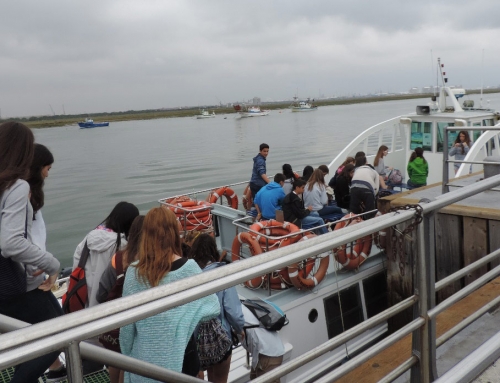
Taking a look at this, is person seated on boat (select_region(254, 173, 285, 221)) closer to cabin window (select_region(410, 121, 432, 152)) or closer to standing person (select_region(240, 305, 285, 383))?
standing person (select_region(240, 305, 285, 383))

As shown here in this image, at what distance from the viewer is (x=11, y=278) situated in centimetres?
236

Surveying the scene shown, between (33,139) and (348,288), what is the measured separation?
4.37 meters

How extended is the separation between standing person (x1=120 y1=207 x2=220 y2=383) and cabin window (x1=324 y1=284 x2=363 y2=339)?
11.8ft

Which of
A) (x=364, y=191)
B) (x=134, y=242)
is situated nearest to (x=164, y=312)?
(x=134, y=242)

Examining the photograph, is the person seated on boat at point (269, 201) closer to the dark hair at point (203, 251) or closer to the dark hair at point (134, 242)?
the dark hair at point (203, 251)

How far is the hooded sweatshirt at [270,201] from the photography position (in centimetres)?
670

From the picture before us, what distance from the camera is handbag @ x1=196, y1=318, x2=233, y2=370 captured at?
9.04 ft

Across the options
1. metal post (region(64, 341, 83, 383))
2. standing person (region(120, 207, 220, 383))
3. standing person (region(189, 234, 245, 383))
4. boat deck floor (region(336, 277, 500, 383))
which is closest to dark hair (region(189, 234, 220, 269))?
standing person (region(189, 234, 245, 383))

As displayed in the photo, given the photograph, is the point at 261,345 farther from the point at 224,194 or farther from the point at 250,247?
the point at 224,194

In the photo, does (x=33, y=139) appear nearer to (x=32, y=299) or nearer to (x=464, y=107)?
(x=32, y=299)

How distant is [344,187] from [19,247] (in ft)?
21.1

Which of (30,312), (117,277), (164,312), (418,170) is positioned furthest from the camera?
(418,170)

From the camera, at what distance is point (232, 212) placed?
23.7 feet

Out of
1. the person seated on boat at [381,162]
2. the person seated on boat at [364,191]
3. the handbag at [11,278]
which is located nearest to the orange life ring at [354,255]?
the person seated on boat at [364,191]
